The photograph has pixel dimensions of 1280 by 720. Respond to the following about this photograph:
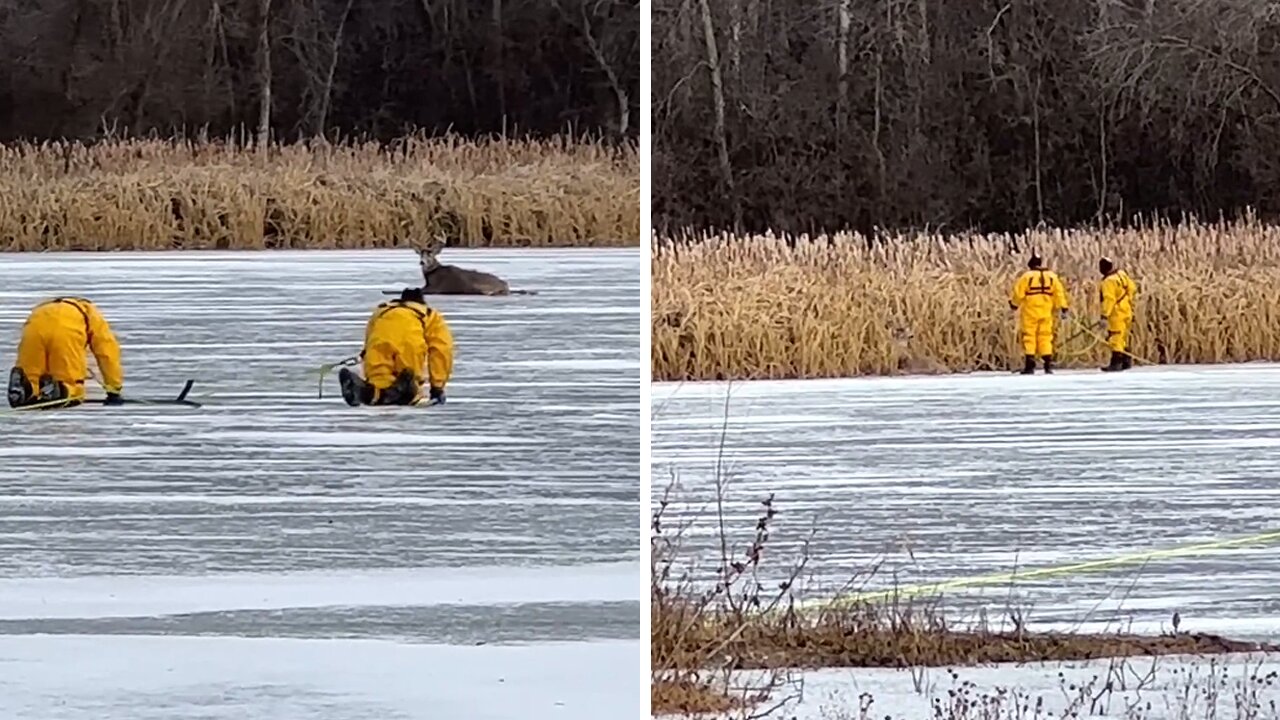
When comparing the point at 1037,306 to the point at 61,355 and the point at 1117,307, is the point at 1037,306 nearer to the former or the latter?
the point at 1117,307

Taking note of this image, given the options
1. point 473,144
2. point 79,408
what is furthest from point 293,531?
point 473,144

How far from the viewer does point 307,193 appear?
563cm

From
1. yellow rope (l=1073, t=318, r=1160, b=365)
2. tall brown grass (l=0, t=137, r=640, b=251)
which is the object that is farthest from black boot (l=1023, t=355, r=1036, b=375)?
tall brown grass (l=0, t=137, r=640, b=251)

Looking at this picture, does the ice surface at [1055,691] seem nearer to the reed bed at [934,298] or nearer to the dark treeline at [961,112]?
the reed bed at [934,298]

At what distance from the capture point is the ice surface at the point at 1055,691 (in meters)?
4.62

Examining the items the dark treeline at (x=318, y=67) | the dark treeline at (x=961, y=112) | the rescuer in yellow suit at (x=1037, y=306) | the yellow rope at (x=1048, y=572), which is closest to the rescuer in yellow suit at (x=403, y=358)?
the dark treeline at (x=318, y=67)

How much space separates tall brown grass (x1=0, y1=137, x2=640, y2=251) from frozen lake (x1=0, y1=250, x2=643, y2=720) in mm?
75

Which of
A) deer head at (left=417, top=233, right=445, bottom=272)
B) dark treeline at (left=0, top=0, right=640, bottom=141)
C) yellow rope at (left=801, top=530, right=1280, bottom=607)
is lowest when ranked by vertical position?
yellow rope at (left=801, top=530, right=1280, bottom=607)

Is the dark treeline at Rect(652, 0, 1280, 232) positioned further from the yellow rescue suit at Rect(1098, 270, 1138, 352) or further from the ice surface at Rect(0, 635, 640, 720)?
the ice surface at Rect(0, 635, 640, 720)

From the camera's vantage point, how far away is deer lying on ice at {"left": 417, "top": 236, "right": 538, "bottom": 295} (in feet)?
18.9

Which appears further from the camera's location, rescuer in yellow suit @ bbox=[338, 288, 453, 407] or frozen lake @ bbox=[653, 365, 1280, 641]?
rescuer in yellow suit @ bbox=[338, 288, 453, 407]

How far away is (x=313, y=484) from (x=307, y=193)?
98cm

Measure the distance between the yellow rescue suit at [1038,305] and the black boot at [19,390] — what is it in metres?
2.87

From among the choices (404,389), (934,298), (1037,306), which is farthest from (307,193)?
(1037,306)
